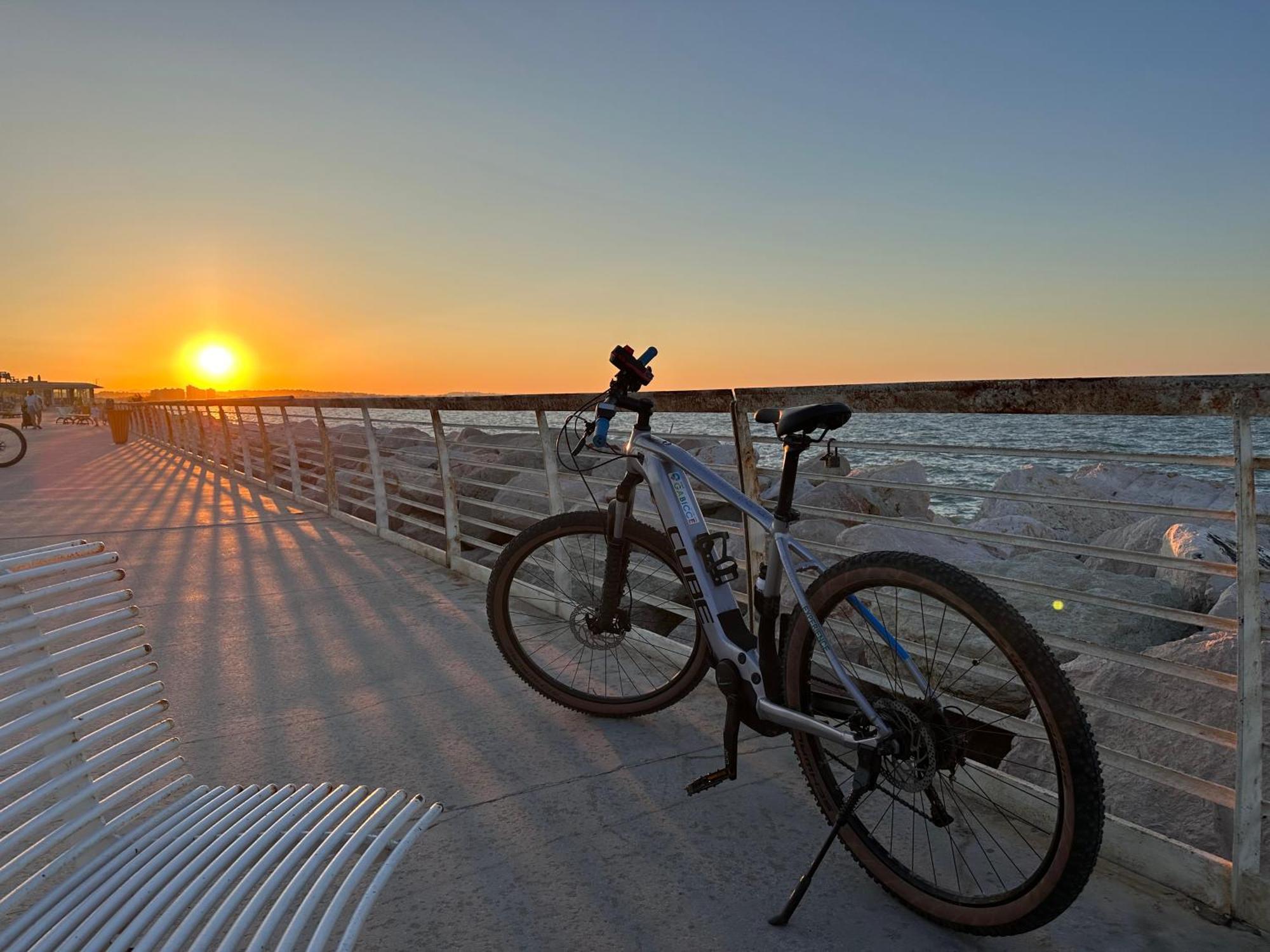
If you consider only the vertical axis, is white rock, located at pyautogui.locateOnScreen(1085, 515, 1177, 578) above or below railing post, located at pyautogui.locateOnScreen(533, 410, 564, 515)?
below

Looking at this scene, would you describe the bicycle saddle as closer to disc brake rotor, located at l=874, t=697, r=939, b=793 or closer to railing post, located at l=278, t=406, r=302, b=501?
disc brake rotor, located at l=874, t=697, r=939, b=793

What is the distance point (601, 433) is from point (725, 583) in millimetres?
648

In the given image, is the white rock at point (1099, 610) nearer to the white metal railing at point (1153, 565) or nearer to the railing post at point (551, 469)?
the white metal railing at point (1153, 565)

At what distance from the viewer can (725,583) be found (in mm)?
2652

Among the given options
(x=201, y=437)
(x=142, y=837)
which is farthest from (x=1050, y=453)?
(x=201, y=437)

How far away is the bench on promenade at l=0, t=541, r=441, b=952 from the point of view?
1502 millimetres

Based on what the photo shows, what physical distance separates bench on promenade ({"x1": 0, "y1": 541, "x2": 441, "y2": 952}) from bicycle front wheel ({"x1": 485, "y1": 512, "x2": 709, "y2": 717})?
Answer: 4.03 ft

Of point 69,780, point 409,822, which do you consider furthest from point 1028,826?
point 69,780

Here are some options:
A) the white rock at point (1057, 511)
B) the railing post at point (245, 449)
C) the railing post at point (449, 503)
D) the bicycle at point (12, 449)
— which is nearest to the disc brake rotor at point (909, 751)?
the railing post at point (449, 503)

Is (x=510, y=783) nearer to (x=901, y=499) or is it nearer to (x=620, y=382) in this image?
(x=620, y=382)

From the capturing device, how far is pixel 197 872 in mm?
1654

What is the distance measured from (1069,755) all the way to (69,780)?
6.89ft

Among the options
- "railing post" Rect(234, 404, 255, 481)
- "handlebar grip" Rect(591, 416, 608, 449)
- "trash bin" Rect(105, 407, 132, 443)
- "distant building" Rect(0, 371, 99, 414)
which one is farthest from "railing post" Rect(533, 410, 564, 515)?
"distant building" Rect(0, 371, 99, 414)

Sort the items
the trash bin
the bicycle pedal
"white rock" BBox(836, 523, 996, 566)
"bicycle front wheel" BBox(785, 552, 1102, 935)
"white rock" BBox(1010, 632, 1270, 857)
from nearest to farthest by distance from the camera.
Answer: "bicycle front wheel" BBox(785, 552, 1102, 935)
"white rock" BBox(1010, 632, 1270, 857)
the bicycle pedal
"white rock" BBox(836, 523, 996, 566)
the trash bin
